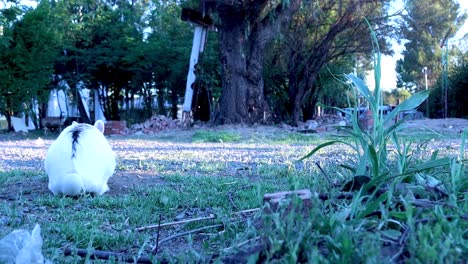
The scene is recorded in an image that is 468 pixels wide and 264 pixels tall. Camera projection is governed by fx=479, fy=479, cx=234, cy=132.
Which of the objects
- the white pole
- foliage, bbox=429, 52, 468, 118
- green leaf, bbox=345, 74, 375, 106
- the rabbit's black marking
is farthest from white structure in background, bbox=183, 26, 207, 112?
green leaf, bbox=345, 74, 375, 106

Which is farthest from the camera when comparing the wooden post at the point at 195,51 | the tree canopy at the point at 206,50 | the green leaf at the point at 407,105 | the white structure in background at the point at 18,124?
the white structure in background at the point at 18,124

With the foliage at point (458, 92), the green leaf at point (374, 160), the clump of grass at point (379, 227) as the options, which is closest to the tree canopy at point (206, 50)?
the foliage at point (458, 92)

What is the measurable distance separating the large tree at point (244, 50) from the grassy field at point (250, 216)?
895cm

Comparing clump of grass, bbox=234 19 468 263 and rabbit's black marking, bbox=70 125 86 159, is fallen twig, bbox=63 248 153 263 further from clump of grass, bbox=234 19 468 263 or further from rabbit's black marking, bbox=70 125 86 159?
rabbit's black marking, bbox=70 125 86 159

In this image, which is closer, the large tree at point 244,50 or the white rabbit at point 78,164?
the white rabbit at point 78,164

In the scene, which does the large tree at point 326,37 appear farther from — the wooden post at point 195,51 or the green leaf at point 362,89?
the green leaf at point 362,89

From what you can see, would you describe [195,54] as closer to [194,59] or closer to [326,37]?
[194,59]

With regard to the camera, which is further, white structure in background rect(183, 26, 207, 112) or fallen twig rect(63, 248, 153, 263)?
white structure in background rect(183, 26, 207, 112)

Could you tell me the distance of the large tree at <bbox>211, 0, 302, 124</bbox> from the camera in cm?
1380

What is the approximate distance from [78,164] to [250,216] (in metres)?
1.66

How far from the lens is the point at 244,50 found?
1417cm

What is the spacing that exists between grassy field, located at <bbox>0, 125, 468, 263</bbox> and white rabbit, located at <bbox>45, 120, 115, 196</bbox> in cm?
10

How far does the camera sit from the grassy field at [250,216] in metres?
1.39

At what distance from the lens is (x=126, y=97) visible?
24828 mm
